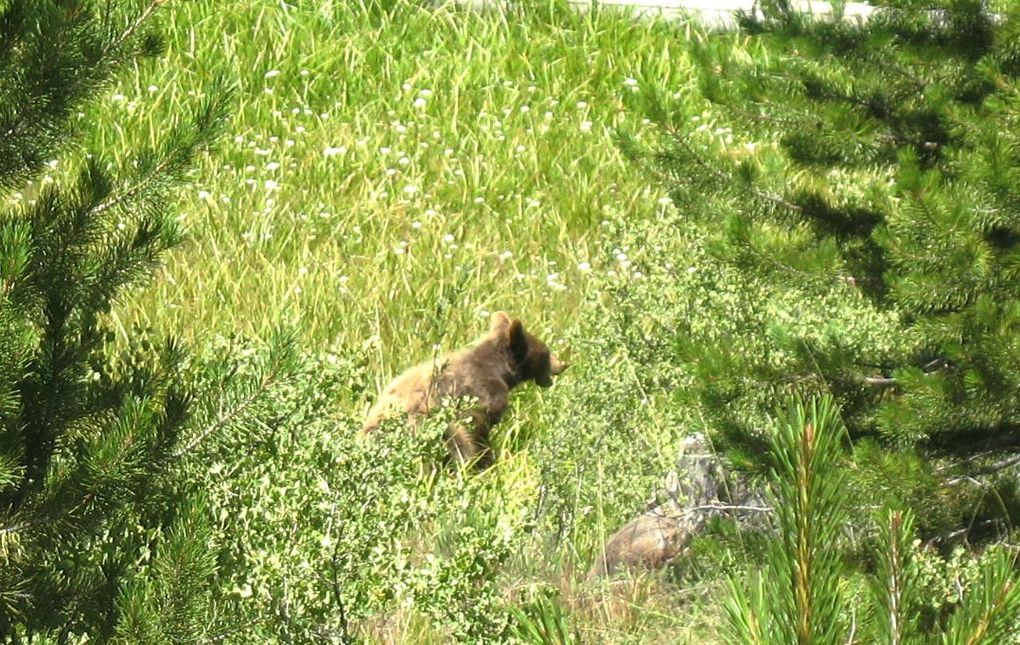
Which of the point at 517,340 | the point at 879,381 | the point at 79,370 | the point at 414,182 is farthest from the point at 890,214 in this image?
the point at 414,182

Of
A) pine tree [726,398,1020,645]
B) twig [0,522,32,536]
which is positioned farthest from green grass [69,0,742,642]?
pine tree [726,398,1020,645]

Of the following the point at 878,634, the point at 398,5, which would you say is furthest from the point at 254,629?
the point at 398,5

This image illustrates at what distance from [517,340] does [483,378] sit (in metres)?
0.20

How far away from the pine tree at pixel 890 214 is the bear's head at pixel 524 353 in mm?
Answer: 1442

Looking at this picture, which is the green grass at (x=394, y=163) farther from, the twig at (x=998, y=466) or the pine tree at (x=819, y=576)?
the pine tree at (x=819, y=576)

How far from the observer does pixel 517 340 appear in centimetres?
659

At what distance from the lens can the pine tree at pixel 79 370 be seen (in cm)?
310

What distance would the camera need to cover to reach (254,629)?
364 centimetres

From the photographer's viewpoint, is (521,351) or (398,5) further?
(398,5)

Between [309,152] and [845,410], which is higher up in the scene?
[845,410]

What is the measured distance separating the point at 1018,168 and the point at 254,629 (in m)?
2.25

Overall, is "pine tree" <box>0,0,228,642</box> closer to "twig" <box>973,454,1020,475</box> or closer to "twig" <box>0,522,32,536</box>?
"twig" <box>0,522,32,536</box>

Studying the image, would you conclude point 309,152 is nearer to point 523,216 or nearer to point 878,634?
point 523,216

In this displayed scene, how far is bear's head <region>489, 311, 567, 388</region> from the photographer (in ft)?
21.6
